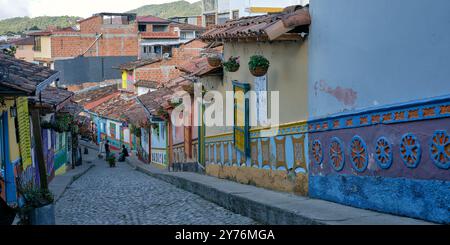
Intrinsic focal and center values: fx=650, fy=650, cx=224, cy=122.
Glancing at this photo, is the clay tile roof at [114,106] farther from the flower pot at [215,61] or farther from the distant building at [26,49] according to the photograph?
the flower pot at [215,61]

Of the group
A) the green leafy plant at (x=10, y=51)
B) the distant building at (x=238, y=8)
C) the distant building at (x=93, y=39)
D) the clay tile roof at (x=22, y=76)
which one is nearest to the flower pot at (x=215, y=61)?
the distant building at (x=238, y=8)

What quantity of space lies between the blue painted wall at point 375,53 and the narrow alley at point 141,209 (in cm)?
264

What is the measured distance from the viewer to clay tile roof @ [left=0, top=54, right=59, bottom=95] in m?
9.66

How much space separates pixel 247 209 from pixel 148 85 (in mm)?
35866

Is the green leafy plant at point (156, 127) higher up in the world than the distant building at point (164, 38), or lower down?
lower down

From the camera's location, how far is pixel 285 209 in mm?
9047

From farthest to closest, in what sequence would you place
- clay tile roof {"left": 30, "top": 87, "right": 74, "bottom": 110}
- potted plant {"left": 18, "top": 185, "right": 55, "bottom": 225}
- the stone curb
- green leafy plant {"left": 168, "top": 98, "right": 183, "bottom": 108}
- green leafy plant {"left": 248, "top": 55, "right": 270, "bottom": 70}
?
1. green leafy plant {"left": 168, "top": 98, "right": 183, "bottom": 108}
2. clay tile roof {"left": 30, "top": 87, "right": 74, "bottom": 110}
3. green leafy plant {"left": 248, "top": 55, "right": 270, "bottom": 70}
4. potted plant {"left": 18, "top": 185, "right": 55, "bottom": 225}
5. the stone curb

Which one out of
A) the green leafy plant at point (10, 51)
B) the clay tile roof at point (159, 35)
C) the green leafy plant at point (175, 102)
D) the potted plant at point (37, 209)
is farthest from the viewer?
the clay tile roof at point (159, 35)


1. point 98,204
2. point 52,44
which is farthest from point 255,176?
point 52,44

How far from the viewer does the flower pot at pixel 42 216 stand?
8891mm

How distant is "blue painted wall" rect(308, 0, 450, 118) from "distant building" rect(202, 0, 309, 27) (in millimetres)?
6715

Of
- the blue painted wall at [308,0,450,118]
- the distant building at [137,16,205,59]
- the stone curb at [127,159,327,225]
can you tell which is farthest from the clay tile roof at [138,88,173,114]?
the distant building at [137,16,205,59]

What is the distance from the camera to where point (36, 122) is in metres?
9.71

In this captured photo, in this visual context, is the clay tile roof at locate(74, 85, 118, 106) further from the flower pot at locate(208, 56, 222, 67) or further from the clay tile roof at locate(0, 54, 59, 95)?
the clay tile roof at locate(0, 54, 59, 95)
